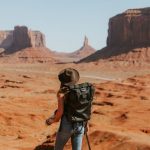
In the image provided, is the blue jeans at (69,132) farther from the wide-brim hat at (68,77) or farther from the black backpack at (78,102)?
the wide-brim hat at (68,77)

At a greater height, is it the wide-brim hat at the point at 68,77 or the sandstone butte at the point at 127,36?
the sandstone butte at the point at 127,36

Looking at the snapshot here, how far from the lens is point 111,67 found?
276ft

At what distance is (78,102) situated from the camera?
5895 millimetres

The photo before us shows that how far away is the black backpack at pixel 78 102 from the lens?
19.2 ft

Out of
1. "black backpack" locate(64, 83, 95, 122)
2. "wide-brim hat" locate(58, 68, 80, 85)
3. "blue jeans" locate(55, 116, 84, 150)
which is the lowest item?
"blue jeans" locate(55, 116, 84, 150)

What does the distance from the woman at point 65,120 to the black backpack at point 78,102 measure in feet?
0.19

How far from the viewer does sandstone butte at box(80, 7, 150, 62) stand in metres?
96.7

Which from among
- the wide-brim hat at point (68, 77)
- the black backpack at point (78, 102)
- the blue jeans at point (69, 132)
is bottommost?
the blue jeans at point (69, 132)

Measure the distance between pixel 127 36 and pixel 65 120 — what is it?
3837 inches

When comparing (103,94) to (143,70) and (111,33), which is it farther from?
(111,33)

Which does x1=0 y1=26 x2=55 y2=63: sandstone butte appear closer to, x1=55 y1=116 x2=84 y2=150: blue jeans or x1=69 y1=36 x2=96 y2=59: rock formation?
x1=69 y1=36 x2=96 y2=59: rock formation

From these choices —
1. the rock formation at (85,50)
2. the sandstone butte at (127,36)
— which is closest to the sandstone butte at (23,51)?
the sandstone butte at (127,36)

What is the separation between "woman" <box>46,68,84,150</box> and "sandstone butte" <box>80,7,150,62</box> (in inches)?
3408

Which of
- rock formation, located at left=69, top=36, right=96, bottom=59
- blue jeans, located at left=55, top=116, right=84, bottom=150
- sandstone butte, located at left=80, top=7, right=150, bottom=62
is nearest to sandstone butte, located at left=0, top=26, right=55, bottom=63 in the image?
sandstone butte, located at left=80, top=7, right=150, bottom=62
